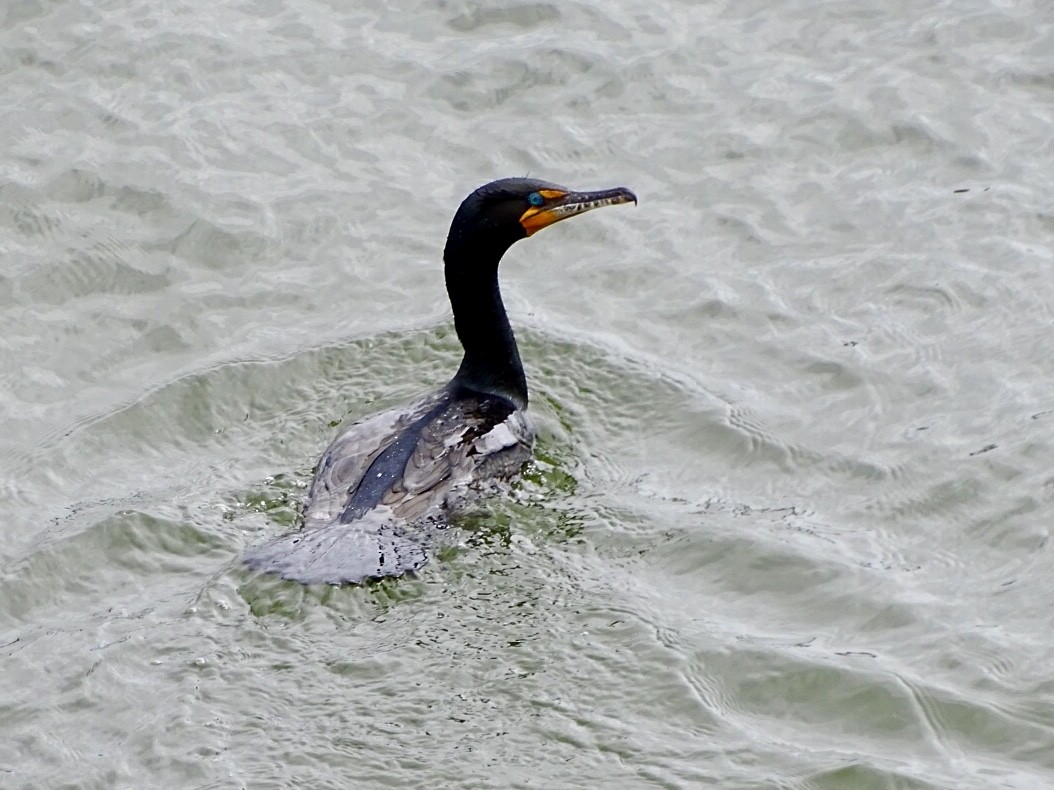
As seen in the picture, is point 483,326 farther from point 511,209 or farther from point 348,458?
point 348,458

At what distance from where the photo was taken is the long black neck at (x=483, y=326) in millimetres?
8344

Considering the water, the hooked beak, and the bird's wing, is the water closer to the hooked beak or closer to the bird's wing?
the bird's wing

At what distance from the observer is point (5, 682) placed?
6512 mm

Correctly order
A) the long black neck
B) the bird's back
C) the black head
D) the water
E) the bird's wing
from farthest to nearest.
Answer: the long black neck < the black head < the bird's wing < the bird's back < the water

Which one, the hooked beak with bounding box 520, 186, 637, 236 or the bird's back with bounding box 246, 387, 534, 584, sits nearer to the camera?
the bird's back with bounding box 246, 387, 534, 584

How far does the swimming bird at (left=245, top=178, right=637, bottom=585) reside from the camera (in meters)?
7.02

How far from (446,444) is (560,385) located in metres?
1.12

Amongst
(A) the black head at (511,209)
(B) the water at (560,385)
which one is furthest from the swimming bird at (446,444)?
(B) the water at (560,385)

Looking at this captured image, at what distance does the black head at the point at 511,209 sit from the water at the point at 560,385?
902 mm

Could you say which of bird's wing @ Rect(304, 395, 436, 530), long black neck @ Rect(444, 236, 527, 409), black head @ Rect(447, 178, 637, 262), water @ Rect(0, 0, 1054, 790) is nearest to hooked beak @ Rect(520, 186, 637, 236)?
black head @ Rect(447, 178, 637, 262)

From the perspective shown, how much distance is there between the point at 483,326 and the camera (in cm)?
838

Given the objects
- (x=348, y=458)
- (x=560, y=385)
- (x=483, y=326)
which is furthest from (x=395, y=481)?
(x=560, y=385)

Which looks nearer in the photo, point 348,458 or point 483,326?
point 348,458

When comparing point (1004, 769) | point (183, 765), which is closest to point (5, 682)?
point (183, 765)
